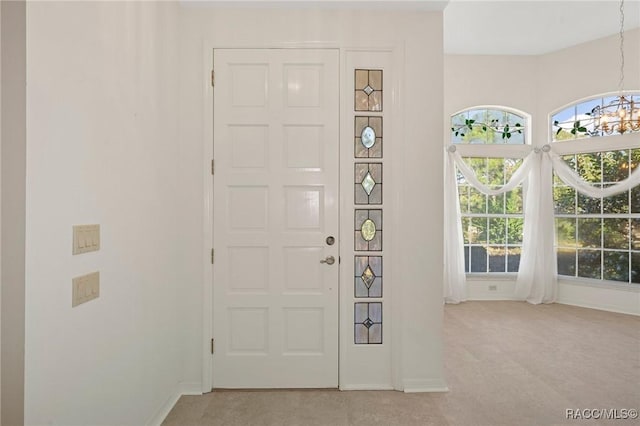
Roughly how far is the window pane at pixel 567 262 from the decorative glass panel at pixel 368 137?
4.28 m

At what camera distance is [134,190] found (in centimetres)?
209

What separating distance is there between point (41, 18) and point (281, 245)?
73.0 inches

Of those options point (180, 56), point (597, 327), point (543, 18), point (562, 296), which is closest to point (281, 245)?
point (180, 56)

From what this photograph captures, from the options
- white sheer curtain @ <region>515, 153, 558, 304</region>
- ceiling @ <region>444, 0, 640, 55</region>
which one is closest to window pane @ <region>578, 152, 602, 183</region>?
white sheer curtain @ <region>515, 153, 558, 304</region>

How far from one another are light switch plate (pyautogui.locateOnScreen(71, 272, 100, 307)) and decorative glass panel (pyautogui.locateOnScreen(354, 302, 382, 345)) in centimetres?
171

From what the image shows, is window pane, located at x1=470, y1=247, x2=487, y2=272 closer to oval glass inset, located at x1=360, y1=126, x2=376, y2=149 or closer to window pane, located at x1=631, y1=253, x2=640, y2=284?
window pane, located at x1=631, y1=253, x2=640, y2=284

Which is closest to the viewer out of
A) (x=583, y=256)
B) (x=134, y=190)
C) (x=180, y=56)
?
(x=134, y=190)

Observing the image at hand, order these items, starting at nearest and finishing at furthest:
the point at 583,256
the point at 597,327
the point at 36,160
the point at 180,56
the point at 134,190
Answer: the point at 36,160
the point at 134,190
the point at 180,56
the point at 597,327
the point at 583,256

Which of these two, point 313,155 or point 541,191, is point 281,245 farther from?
point 541,191

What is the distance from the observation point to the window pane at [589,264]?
5.29 metres

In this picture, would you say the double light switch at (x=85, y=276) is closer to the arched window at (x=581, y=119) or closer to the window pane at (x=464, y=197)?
the window pane at (x=464, y=197)

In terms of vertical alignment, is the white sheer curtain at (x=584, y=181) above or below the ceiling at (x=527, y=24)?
below

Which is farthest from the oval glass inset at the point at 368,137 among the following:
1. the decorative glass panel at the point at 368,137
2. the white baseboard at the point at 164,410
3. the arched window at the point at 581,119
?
the arched window at the point at 581,119

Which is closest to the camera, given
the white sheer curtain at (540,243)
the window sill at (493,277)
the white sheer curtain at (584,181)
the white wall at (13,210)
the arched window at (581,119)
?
the white wall at (13,210)
